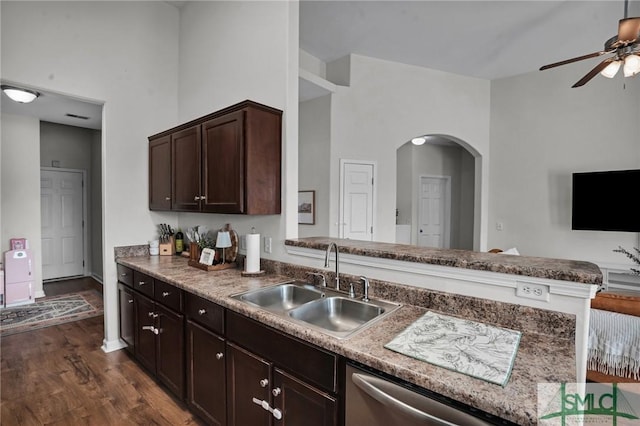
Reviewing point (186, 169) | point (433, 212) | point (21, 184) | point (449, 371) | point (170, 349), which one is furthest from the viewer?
point (433, 212)

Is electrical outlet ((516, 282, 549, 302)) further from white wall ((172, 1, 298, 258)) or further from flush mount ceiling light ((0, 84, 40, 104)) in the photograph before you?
flush mount ceiling light ((0, 84, 40, 104))

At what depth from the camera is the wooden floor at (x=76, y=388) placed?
215cm

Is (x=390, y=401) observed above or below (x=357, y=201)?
below

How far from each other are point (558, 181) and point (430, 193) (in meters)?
2.81

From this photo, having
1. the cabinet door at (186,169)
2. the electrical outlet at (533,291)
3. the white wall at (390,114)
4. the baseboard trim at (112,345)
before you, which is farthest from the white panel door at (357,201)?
the electrical outlet at (533,291)

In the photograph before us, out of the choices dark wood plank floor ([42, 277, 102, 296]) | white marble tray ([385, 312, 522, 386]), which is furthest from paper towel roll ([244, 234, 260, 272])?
dark wood plank floor ([42, 277, 102, 296])

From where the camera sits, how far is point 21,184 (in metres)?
4.70

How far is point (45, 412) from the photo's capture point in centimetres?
220

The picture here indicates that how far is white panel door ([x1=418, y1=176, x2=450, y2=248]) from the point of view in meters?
7.48

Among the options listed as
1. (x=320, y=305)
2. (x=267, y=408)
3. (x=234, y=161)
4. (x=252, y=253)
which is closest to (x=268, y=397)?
(x=267, y=408)

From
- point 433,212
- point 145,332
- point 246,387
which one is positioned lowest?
point 145,332

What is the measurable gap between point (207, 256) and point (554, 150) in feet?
18.0

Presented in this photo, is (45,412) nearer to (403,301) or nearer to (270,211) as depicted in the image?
(270,211)

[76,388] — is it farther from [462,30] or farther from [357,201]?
[462,30]
